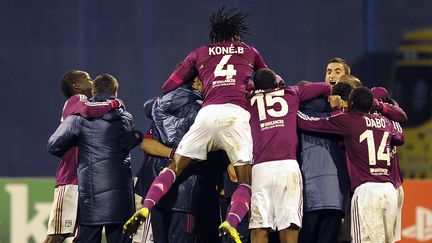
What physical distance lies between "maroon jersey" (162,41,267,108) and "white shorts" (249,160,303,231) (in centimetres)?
56

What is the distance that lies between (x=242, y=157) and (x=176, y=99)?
0.80 metres

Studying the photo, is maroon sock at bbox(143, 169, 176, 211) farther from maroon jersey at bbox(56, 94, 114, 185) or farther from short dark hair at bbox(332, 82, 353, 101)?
short dark hair at bbox(332, 82, 353, 101)

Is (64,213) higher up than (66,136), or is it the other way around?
(66,136)

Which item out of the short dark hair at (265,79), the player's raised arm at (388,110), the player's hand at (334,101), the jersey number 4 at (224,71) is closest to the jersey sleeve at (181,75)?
the jersey number 4 at (224,71)

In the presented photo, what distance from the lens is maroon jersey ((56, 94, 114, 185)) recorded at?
952 cm

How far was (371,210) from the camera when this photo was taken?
902 centimetres

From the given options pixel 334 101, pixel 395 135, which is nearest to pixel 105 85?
pixel 334 101

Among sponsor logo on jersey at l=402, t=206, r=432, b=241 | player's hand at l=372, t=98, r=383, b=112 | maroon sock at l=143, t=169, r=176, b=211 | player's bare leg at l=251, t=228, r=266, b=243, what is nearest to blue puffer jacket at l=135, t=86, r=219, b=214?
maroon sock at l=143, t=169, r=176, b=211

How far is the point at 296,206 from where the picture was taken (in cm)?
886

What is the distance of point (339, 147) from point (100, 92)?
2050mm

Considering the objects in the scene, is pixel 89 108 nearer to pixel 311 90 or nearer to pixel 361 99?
pixel 311 90

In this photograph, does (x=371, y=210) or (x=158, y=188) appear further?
(x=371, y=210)

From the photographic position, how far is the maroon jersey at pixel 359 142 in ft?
29.6

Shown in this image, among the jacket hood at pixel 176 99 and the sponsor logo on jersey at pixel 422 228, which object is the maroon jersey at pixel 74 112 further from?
the sponsor logo on jersey at pixel 422 228
